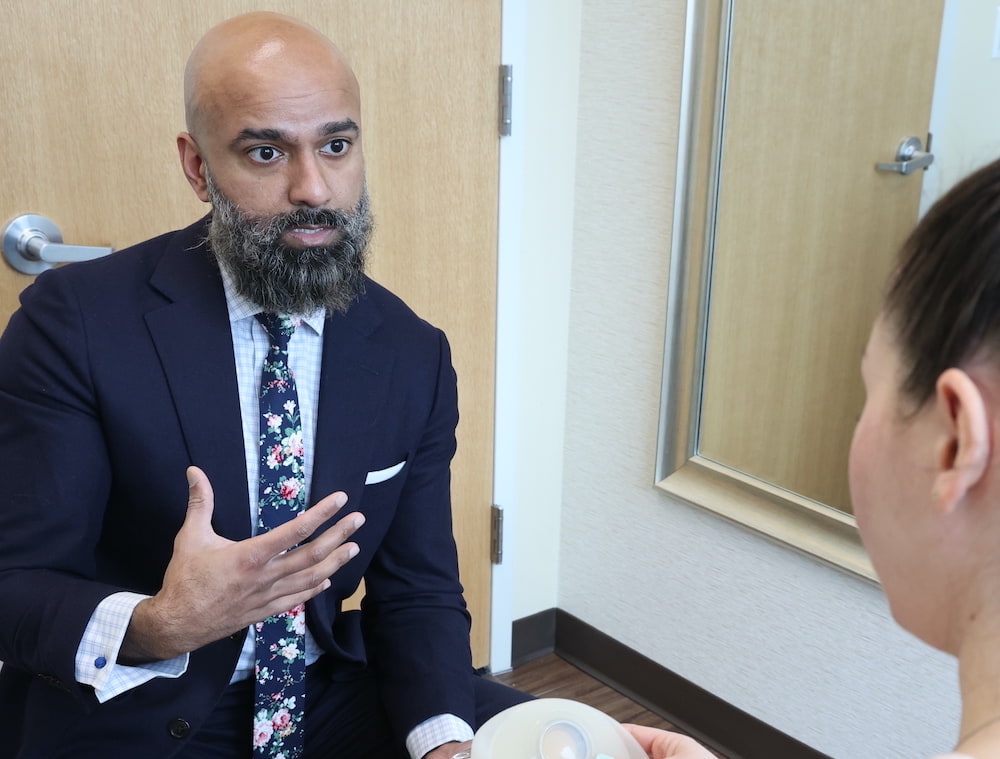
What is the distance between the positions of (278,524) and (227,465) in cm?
10

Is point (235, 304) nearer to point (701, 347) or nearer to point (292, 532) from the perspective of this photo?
point (292, 532)

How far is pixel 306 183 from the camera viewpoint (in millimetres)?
1270

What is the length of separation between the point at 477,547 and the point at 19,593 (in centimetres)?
129

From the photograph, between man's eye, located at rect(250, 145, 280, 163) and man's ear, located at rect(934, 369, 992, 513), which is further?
man's eye, located at rect(250, 145, 280, 163)

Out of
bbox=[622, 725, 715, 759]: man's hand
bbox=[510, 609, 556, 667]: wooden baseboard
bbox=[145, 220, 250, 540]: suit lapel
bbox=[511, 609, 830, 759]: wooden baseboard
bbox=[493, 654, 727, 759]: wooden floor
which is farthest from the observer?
bbox=[510, 609, 556, 667]: wooden baseboard

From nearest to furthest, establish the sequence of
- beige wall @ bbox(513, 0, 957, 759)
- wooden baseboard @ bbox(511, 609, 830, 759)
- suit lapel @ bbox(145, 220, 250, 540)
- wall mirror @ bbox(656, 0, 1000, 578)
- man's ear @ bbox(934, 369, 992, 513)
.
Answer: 1. man's ear @ bbox(934, 369, 992, 513)
2. suit lapel @ bbox(145, 220, 250, 540)
3. wall mirror @ bbox(656, 0, 1000, 578)
4. beige wall @ bbox(513, 0, 957, 759)
5. wooden baseboard @ bbox(511, 609, 830, 759)

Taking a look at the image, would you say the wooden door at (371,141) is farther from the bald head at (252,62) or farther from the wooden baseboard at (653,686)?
the bald head at (252,62)

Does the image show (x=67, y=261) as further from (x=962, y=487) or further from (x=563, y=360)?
(x=962, y=487)

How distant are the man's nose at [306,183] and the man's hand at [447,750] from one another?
704 millimetres

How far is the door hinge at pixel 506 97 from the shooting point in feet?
6.81

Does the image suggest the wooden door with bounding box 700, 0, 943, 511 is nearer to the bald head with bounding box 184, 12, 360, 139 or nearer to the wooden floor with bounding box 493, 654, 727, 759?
the wooden floor with bounding box 493, 654, 727, 759

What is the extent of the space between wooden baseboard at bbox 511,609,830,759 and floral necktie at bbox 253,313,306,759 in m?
1.12

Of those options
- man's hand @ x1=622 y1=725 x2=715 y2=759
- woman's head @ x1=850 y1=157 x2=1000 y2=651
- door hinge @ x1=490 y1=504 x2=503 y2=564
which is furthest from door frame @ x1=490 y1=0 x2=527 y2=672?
woman's head @ x1=850 y1=157 x2=1000 y2=651

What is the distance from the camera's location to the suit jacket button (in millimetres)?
1214
